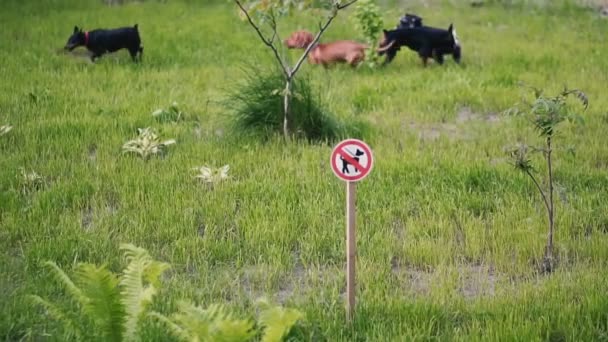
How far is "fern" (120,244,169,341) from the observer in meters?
3.19

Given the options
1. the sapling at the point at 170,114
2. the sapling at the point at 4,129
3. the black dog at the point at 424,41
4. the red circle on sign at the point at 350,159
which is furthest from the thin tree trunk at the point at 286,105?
the black dog at the point at 424,41

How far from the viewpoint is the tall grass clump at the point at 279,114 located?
254 inches

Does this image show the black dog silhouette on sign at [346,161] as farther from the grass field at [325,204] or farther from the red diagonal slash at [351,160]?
the grass field at [325,204]

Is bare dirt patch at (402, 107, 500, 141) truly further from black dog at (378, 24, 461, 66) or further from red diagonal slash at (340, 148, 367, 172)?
red diagonal slash at (340, 148, 367, 172)

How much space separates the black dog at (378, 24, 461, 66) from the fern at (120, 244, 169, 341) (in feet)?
20.9

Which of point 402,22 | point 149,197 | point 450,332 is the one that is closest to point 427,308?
point 450,332

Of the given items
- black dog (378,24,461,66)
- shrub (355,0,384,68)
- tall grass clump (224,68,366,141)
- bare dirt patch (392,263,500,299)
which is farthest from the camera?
black dog (378,24,461,66)

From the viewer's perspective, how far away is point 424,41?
9.22 metres

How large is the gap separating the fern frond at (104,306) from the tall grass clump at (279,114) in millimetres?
3368

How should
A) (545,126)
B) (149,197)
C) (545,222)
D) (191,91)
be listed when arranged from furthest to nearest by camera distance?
1. (191,91)
2. (149,197)
3. (545,222)
4. (545,126)

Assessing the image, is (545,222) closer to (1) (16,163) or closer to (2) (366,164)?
(2) (366,164)

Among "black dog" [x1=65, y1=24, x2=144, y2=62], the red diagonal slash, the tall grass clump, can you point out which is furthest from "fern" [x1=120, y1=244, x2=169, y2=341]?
"black dog" [x1=65, y1=24, x2=144, y2=62]

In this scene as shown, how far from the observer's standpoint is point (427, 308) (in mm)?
3738

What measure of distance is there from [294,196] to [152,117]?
2.32 metres
